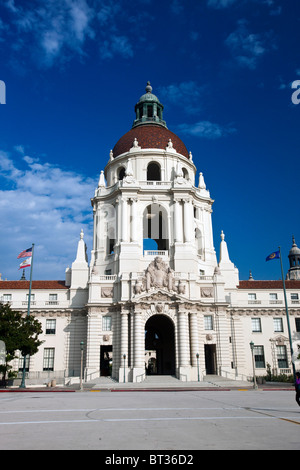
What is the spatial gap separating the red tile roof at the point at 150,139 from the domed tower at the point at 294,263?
48.2 metres

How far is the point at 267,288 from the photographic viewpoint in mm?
57562

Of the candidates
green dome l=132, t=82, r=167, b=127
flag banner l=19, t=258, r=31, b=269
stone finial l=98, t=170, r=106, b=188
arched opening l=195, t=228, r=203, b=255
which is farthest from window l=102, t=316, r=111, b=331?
green dome l=132, t=82, r=167, b=127

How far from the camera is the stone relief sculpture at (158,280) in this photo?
48875 millimetres

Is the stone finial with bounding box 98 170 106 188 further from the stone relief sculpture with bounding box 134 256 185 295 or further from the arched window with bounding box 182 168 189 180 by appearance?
the stone relief sculpture with bounding box 134 256 185 295

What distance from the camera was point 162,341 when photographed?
56594 mm

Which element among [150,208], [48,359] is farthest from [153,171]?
[48,359]

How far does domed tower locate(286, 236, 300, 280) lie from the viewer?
98125 millimetres

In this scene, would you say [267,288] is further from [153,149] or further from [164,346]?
[153,149]

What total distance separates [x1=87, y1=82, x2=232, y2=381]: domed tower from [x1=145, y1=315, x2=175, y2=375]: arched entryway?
131mm

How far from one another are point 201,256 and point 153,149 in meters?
17.7

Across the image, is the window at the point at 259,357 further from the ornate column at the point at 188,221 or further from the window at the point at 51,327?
the window at the point at 51,327

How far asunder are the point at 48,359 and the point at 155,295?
654 inches

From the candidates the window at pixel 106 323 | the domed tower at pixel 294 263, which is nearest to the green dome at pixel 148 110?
the window at pixel 106 323
